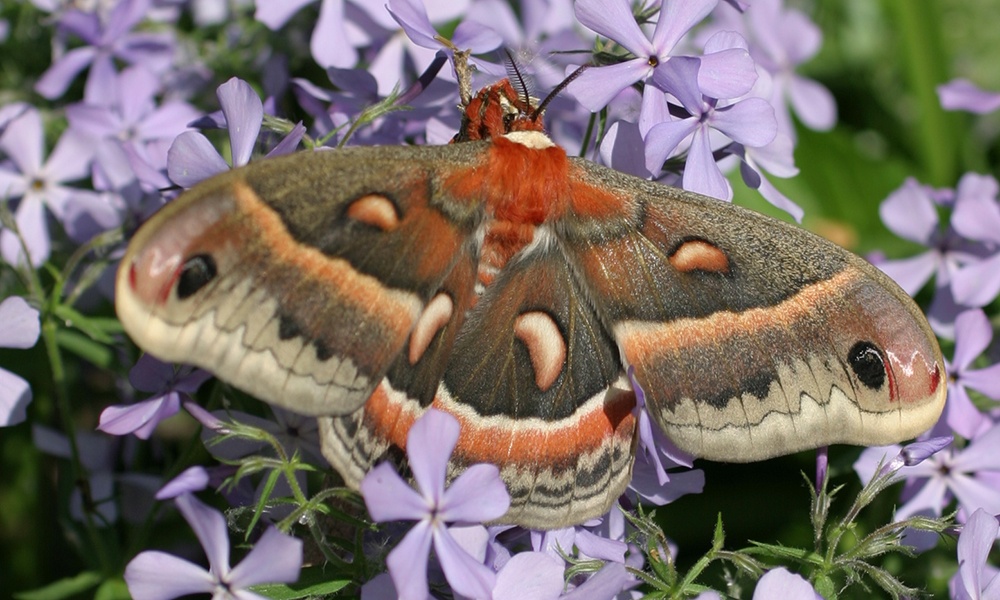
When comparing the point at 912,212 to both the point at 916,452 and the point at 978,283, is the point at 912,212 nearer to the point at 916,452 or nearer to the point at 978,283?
the point at 978,283

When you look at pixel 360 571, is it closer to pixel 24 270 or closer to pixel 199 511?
pixel 199 511

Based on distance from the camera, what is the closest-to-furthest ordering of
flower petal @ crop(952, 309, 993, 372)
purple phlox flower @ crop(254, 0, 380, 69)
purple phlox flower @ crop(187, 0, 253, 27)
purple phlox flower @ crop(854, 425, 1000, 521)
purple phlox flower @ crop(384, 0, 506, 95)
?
purple phlox flower @ crop(384, 0, 506, 95) < purple phlox flower @ crop(854, 425, 1000, 521) < flower petal @ crop(952, 309, 993, 372) < purple phlox flower @ crop(254, 0, 380, 69) < purple phlox flower @ crop(187, 0, 253, 27)

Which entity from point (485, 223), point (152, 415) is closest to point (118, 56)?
point (152, 415)

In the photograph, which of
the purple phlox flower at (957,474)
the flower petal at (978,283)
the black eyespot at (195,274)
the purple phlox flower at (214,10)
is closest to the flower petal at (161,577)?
the black eyespot at (195,274)

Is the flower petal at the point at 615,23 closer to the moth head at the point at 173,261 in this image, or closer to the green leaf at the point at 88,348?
the moth head at the point at 173,261

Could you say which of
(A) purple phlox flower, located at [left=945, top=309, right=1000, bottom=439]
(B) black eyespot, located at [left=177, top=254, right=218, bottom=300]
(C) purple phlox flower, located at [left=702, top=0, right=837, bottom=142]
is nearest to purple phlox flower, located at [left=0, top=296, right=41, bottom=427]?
(B) black eyespot, located at [left=177, top=254, right=218, bottom=300]

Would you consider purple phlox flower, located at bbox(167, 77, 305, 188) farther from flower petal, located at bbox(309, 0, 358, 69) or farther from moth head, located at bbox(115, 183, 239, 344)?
flower petal, located at bbox(309, 0, 358, 69)
